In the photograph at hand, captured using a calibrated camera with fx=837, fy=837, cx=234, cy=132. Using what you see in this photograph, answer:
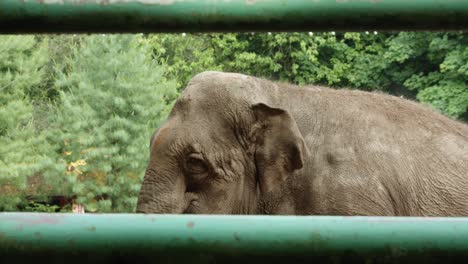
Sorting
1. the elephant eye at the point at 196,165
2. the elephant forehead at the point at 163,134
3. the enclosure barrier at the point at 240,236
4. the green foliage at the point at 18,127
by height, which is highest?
the enclosure barrier at the point at 240,236

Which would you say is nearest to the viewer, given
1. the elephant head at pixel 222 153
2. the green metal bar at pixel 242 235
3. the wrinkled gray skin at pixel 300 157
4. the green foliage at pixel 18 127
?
the green metal bar at pixel 242 235

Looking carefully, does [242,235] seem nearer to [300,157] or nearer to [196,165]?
[300,157]

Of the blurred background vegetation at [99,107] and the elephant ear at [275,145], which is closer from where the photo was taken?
the elephant ear at [275,145]

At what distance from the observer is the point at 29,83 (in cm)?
2578

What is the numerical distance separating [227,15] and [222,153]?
4920 mm

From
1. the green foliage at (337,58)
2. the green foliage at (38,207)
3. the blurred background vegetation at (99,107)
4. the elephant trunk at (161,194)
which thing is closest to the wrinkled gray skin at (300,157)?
the elephant trunk at (161,194)

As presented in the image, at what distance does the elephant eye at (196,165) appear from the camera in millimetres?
5676

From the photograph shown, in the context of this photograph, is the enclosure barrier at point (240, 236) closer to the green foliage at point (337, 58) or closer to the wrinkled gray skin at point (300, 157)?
the wrinkled gray skin at point (300, 157)

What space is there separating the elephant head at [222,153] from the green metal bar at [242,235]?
475cm

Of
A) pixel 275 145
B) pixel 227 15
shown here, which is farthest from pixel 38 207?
pixel 227 15

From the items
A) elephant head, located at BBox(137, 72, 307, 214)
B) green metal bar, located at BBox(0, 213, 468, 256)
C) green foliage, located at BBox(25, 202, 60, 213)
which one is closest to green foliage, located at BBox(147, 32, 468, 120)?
green foliage, located at BBox(25, 202, 60, 213)

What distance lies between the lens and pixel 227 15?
34.2 inches

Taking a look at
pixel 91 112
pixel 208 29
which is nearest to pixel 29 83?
pixel 91 112

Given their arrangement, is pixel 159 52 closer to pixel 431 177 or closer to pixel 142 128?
pixel 142 128
